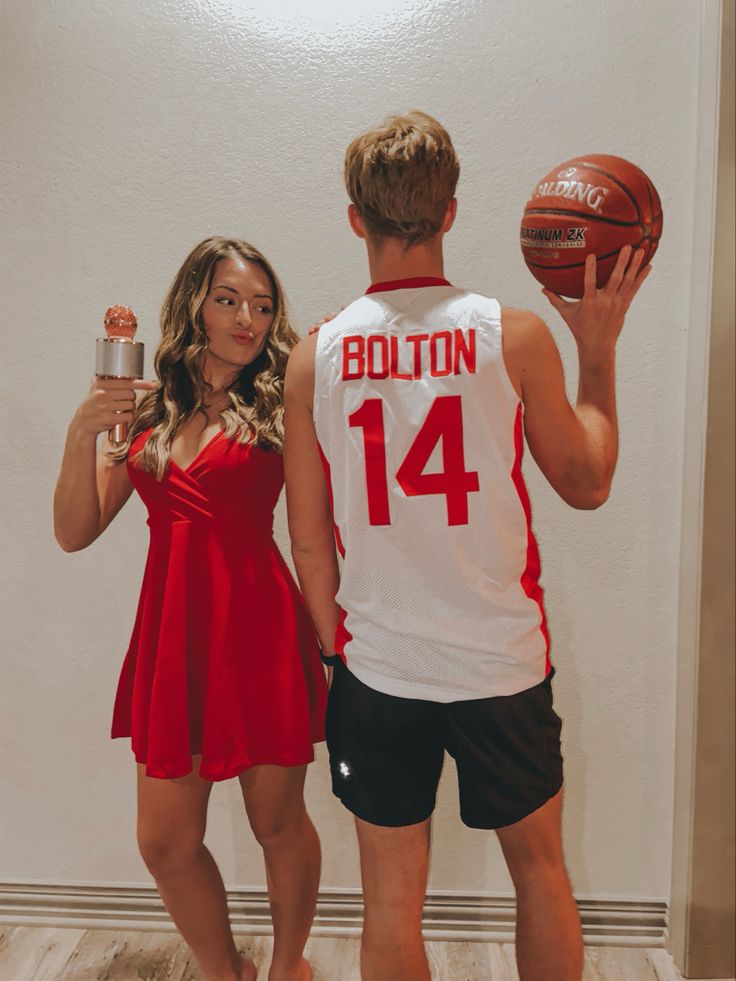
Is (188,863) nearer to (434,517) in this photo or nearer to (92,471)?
(92,471)

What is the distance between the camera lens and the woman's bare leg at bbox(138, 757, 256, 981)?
1901 mm

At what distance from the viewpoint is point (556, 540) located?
2.38 meters

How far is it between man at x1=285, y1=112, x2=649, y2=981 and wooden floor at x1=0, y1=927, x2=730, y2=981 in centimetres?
Result: 74

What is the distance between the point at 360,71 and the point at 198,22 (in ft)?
1.38

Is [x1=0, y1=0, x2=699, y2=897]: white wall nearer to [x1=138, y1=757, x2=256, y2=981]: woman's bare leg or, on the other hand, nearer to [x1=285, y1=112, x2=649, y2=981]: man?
[x1=138, y1=757, x2=256, y2=981]: woman's bare leg

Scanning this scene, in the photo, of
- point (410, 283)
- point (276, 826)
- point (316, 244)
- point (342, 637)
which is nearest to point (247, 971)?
point (276, 826)

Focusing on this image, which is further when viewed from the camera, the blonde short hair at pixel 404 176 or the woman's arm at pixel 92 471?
the woman's arm at pixel 92 471

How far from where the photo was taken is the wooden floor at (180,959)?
2266mm

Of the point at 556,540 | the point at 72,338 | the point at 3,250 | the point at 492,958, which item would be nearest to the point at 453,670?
the point at 556,540

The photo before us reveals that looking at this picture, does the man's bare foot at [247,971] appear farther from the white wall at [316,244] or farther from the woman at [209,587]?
A: the white wall at [316,244]

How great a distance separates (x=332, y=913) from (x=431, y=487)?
1464mm

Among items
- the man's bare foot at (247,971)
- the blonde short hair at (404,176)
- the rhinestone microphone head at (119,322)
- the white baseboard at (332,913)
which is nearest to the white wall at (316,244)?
the white baseboard at (332,913)

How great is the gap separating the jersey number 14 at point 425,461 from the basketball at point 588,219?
12.6 inches

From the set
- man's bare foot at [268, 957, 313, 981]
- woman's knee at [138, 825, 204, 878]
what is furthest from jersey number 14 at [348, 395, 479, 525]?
man's bare foot at [268, 957, 313, 981]
